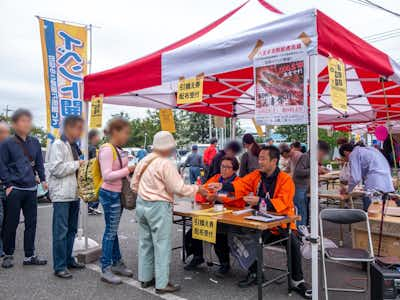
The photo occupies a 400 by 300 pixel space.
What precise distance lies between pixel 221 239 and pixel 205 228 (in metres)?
0.65

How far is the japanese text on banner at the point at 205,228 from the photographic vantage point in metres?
3.32

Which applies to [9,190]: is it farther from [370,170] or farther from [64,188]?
[370,170]

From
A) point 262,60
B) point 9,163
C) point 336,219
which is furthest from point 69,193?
point 336,219

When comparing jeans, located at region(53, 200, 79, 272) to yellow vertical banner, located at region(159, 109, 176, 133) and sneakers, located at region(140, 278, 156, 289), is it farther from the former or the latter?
yellow vertical banner, located at region(159, 109, 176, 133)

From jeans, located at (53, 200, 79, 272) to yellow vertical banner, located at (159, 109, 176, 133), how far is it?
227cm

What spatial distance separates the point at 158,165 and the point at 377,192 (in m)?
2.83

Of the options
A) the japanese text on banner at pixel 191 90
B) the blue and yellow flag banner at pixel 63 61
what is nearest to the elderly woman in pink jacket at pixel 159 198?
the japanese text on banner at pixel 191 90

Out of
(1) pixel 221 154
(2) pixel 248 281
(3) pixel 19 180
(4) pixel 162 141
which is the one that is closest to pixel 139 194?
(4) pixel 162 141

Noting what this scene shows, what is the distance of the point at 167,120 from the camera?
5902mm

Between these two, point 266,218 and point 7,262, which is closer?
point 266,218

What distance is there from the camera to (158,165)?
3291 mm

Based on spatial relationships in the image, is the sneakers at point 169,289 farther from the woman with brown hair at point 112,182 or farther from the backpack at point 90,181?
the backpack at point 90,181

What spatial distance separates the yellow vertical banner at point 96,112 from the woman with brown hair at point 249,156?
2463 mm

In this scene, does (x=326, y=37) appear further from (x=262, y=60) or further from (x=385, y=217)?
(x=385, y=217)
